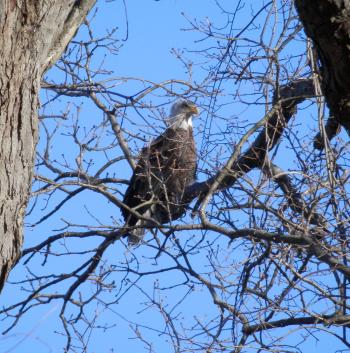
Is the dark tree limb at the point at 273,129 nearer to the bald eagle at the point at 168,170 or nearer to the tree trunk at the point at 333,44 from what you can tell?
the bald eagle at the point at 168,170

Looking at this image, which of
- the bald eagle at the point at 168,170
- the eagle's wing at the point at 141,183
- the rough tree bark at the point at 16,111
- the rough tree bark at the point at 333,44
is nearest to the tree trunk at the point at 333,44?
the rough tree bark at the point at 333,44

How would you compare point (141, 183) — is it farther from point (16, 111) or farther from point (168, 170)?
point (16, 111)

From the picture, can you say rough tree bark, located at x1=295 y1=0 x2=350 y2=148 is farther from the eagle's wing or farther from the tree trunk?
the eagle's wing

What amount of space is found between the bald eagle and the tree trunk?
11.0ft

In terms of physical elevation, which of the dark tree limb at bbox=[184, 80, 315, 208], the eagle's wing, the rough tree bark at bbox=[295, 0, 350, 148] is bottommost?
the rough tree bark at bbox=[295, 0, 350, 148]

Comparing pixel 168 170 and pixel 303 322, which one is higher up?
pixel 168 170

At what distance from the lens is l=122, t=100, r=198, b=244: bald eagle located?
547cm

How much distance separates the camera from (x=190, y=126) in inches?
282

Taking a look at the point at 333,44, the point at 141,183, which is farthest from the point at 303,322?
the point at 141,183

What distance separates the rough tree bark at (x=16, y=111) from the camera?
7.63 feet

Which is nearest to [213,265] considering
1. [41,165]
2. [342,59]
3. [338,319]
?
[338,319]

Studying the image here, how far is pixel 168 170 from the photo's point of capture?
629 centimetres

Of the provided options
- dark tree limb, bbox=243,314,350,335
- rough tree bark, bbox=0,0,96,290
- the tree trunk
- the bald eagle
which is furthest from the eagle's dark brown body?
the tree trunk

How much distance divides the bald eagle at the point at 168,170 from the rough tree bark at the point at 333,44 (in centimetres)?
335
